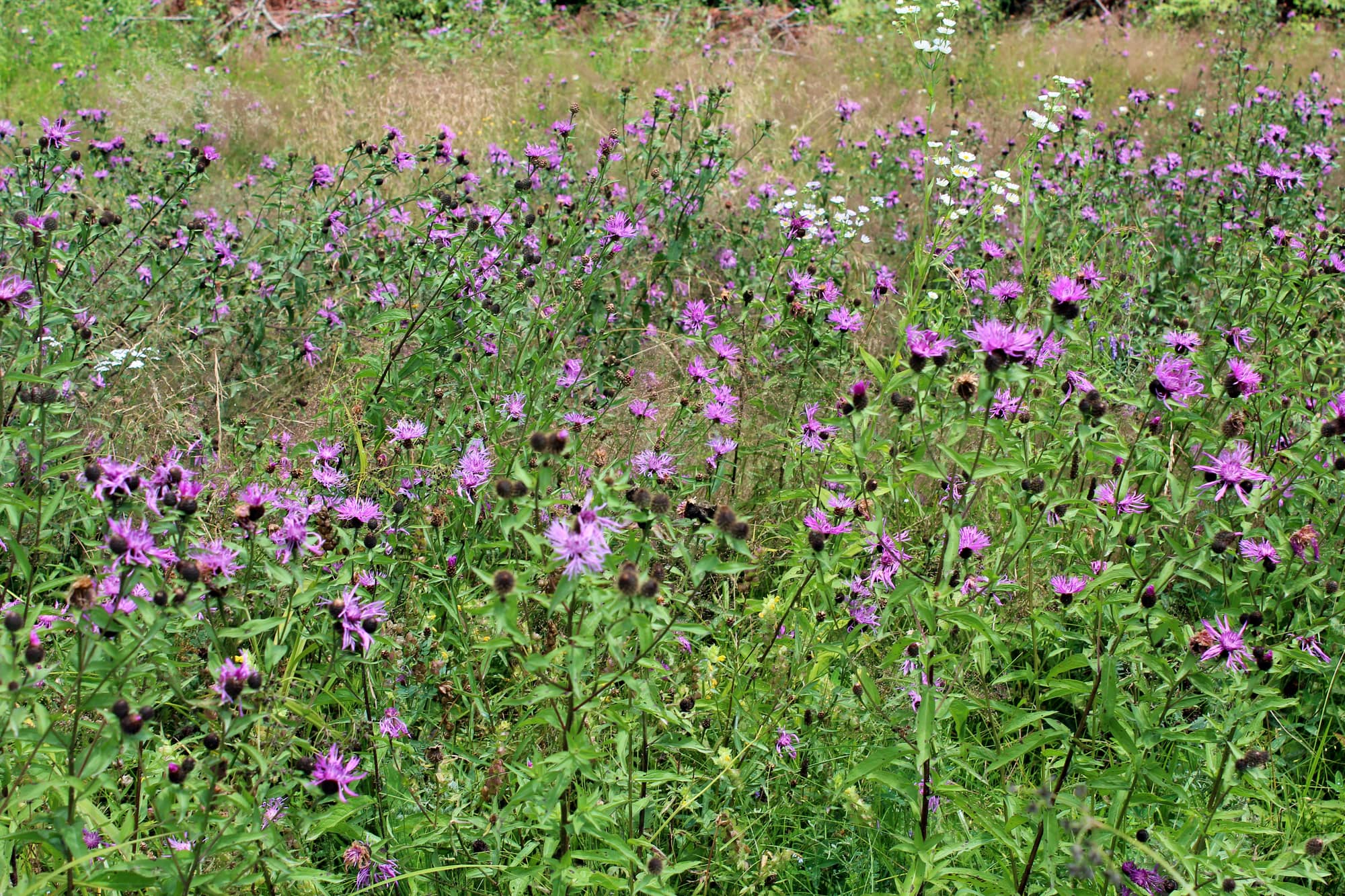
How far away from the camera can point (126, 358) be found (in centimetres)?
306

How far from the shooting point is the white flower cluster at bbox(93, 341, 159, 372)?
2580mm

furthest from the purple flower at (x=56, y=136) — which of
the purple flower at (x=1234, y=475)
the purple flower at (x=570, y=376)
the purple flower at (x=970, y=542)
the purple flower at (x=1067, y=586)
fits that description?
the purple flower at (x=1234, y=475)

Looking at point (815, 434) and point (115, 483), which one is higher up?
point (115, 483)

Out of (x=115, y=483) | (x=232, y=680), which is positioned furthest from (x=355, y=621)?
(x=115, y=483)

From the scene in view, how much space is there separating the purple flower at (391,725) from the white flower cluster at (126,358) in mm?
1342

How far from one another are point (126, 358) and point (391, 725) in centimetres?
195

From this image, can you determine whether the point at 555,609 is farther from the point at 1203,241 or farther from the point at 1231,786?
the point at 1203,241

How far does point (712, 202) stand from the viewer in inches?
210

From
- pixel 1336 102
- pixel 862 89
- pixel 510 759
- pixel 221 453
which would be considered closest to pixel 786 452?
pixel 510 759

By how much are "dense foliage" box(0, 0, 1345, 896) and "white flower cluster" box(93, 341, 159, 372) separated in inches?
2.7

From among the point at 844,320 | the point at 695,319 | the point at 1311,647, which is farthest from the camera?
the point at 695,319

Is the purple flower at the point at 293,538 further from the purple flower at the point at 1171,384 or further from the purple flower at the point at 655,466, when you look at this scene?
the purple flower at the point at 1171,384

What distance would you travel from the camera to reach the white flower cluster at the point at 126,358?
8.46 ft

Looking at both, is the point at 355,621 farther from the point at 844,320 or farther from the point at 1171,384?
the point at 844,320
